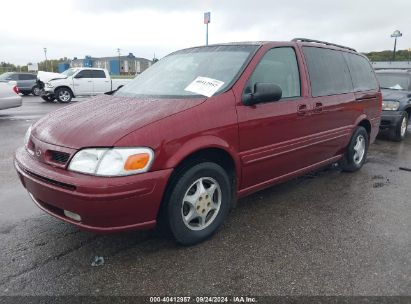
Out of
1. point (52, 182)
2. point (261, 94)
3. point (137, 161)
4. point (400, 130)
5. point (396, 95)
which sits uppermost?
point (261, 94)

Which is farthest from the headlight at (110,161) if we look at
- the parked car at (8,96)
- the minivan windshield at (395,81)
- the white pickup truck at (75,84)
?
the white pickup truck at (75,84)

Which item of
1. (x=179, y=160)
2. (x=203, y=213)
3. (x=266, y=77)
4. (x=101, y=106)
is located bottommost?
(x=203, y=213)

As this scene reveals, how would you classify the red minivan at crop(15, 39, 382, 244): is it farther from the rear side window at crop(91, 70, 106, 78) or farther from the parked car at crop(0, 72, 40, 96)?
the parked car at crop(0, 72, 40, 96)

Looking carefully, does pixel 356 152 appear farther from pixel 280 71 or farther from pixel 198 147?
pixel 198 147

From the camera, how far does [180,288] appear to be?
2441 millimetres

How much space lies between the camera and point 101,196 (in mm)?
2402

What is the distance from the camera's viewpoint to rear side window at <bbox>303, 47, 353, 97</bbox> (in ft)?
13.4

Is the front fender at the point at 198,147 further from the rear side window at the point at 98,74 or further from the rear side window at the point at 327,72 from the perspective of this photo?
the rear side window at the point at 98,74

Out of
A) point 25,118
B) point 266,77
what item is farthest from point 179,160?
point 25,118

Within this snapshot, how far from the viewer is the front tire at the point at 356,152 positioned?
5004 millimetres

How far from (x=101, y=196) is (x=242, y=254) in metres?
1.22

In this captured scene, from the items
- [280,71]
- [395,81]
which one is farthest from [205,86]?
[395,81]

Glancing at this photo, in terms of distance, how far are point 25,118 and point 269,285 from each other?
33.3 ft

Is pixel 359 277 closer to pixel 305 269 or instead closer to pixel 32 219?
pixel 305 269
